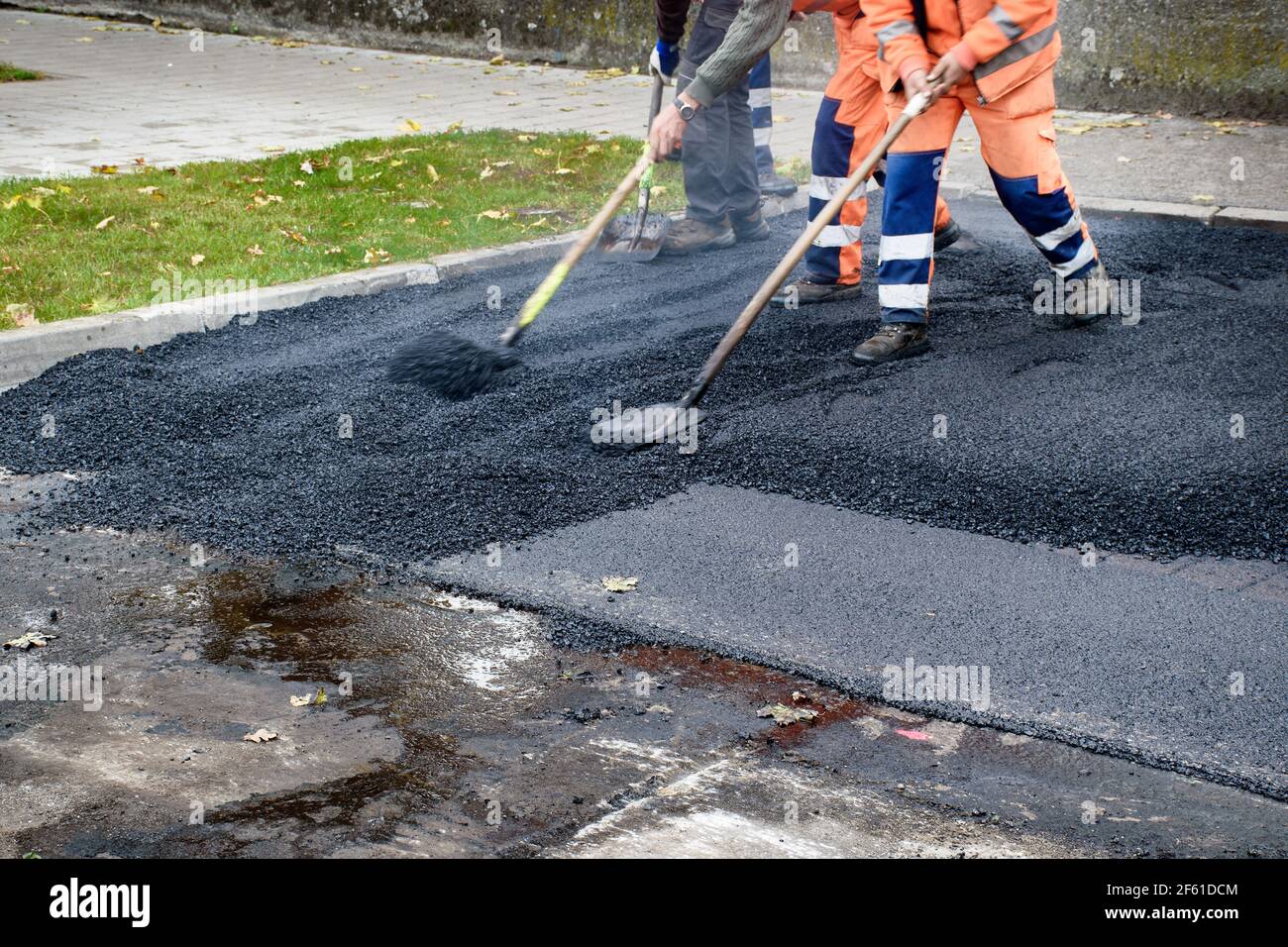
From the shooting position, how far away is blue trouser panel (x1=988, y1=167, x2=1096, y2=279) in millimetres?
5875

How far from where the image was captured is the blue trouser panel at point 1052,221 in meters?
5.88

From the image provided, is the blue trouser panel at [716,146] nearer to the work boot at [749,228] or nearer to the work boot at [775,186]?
the work boot at [749,228]

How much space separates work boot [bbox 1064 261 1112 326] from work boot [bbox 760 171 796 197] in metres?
2.93

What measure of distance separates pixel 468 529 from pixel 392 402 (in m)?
1.25

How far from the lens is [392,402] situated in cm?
562

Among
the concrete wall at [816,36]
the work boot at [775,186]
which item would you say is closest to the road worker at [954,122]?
the work boot at [775,186]

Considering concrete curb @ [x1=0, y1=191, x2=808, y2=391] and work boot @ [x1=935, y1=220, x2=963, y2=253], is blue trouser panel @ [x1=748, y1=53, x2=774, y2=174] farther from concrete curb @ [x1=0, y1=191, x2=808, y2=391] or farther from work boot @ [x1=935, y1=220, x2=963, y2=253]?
concrete curb @ [x1=0, y1=191, x2=808, y2=391]

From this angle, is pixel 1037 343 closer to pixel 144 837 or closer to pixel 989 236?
pixel 989 236

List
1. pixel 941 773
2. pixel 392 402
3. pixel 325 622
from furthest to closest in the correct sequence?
pixel 392 402, pixel 325 622, pixel 941 773

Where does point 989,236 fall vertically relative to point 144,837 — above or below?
above

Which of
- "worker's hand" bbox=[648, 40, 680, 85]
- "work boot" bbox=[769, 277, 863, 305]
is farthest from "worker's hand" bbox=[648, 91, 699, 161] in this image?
"worker's hand" bbox=[648, 40, 680, 85]

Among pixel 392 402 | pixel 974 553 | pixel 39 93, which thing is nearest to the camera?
pixel 974 553

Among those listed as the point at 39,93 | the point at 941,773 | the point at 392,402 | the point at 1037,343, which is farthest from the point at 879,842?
the point at 39,93

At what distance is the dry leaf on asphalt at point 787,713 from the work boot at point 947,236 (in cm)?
459
